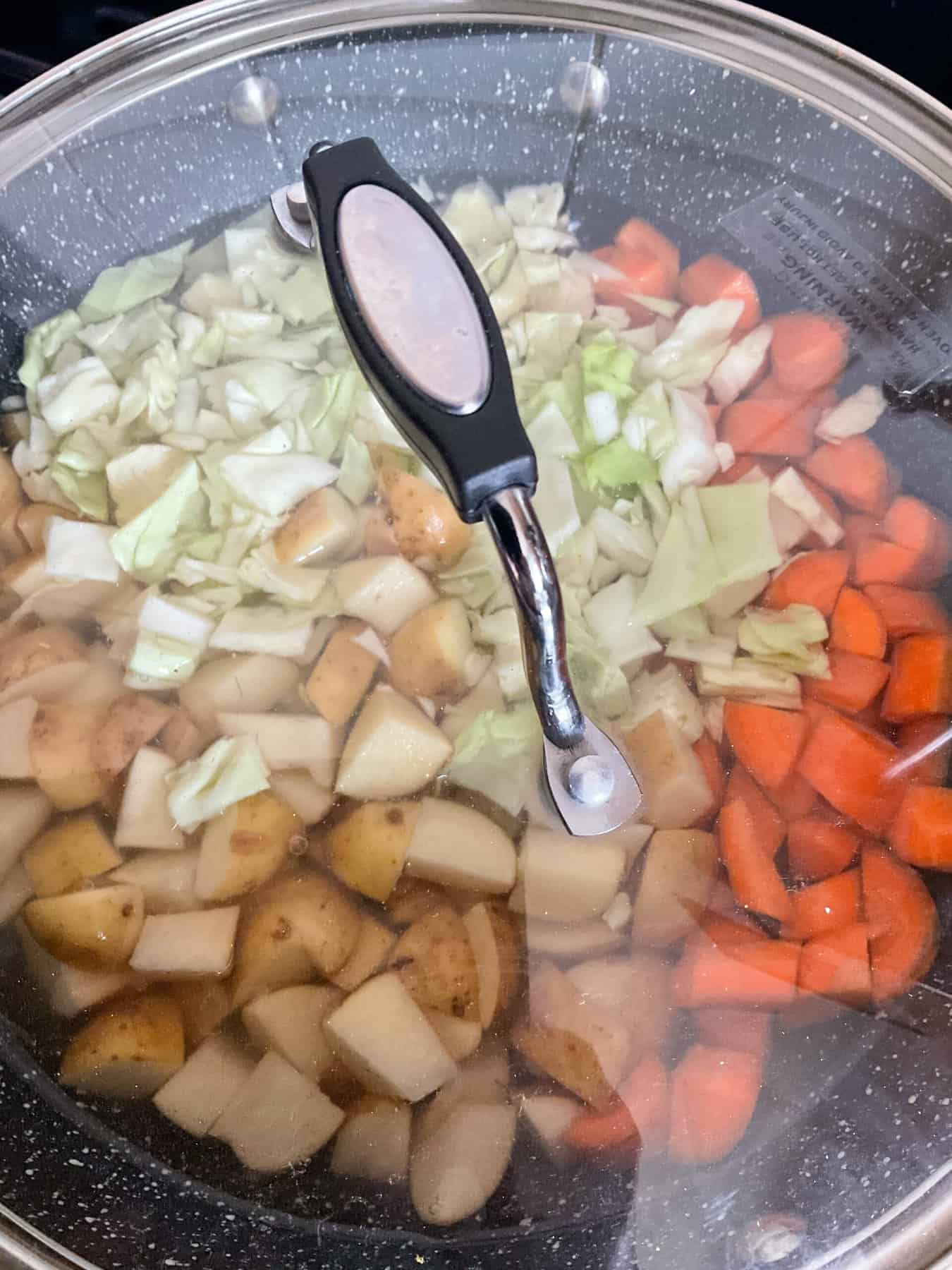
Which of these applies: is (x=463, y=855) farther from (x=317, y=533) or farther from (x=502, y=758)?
(x=317, y=533)

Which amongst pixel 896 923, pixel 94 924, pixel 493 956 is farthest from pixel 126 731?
pixel 896 923

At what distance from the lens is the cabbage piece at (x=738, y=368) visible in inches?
39.4

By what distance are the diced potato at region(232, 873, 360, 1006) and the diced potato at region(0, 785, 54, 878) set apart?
0.68 feet

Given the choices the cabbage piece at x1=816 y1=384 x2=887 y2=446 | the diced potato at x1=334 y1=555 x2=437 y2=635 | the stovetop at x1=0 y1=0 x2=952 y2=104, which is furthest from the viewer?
the stovetop at x1=0 y1=0 x2=952 y2=104

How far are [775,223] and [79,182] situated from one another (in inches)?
31.4

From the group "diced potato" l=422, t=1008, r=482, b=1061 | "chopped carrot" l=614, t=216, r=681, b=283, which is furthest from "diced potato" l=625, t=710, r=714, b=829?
"chopped carrot" l=614, t=216, r=681, b=283

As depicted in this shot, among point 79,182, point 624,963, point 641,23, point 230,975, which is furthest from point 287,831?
point 641,23

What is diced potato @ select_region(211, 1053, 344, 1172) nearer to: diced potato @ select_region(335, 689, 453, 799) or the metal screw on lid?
A: diced potato @ select_region(335, 689, 453, 799)

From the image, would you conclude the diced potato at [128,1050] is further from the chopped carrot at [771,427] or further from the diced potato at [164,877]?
the chopped carrot at [771,427]

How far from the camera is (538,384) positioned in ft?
3.21

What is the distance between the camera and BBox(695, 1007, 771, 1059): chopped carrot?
2.56ft

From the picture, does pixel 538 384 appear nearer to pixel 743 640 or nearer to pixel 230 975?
pixel 743 640

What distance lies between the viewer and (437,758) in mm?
821

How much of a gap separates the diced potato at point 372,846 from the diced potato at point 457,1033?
0.36ft
